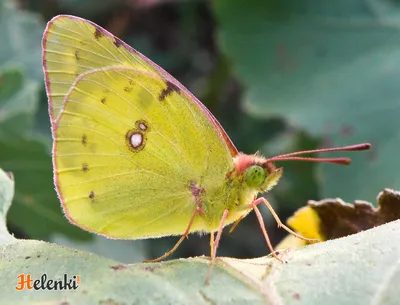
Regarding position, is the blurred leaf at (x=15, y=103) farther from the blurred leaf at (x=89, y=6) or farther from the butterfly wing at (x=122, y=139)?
the blurred leaf at (x=89, y=6)

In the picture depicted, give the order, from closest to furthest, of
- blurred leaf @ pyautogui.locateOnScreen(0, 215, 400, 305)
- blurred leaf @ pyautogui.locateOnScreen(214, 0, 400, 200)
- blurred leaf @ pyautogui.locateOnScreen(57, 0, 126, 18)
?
blurred leaf @ pyautogui.locateOnScreen(0, 215, 400, 305) < blurred leaf @ pyautogui.locateOnScreen(214, 0, 400, 200) < blurred leaf @ pyautogui.locateOnScreen(57, 0, 126, 18)

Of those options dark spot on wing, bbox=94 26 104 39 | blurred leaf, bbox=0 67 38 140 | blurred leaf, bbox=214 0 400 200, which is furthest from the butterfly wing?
blurred leaf, bbox=214 0 400 200

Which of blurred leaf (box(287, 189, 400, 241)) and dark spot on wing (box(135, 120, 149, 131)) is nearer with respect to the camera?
blurred leaf (box(287, 189, 400, 241))

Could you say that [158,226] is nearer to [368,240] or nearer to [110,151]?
[110,151]

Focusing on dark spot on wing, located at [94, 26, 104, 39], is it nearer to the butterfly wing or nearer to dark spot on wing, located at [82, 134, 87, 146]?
the butterfly wing

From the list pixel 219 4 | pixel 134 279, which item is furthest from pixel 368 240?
pixel 219 4

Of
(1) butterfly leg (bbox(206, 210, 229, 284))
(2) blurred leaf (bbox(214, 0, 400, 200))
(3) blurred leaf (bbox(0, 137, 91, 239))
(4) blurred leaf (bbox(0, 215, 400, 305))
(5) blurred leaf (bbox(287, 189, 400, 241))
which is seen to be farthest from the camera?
(2) blurred leaf (bbox(214, 0, 400, 200))

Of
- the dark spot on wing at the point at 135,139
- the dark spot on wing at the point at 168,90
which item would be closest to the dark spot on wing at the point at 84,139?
the dark spot on wing at the point at 135,139
